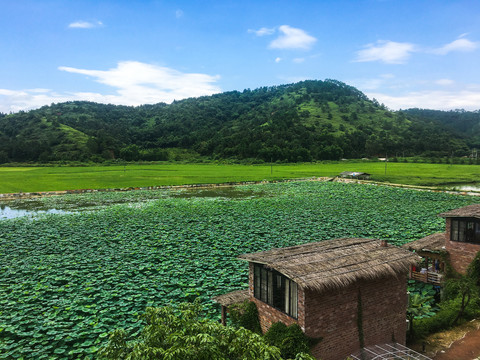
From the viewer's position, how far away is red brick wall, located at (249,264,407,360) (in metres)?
7.30

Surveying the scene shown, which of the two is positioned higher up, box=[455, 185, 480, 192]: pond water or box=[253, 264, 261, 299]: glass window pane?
box=[253, 264, 261, 299]: glass window pane

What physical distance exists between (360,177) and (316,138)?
135 feet

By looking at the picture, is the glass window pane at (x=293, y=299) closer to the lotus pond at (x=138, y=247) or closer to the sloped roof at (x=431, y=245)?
the lotus pond at (x=138, y=247)

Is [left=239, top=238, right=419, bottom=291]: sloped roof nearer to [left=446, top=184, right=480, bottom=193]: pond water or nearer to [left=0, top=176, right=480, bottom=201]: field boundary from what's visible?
[left=0, top=176, right=480, bottom=201]: field boundary

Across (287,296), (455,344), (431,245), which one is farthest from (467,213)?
(287,296)

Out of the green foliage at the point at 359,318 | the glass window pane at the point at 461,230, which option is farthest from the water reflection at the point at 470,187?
the green foliage at the point at 359,318

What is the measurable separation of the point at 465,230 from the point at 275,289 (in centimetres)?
826

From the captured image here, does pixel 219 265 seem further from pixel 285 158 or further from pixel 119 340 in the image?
pixel 285 158

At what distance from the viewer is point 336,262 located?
7.95 meters

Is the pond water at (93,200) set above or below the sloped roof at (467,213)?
below

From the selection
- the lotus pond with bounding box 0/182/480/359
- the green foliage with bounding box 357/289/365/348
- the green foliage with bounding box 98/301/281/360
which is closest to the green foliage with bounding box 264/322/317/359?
the green foliage with bounding box 357/289/365/348

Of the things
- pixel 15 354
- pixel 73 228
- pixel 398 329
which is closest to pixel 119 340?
pixel 15 354

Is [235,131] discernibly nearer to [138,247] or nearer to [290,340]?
[138,247]

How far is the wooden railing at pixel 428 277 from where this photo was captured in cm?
1278
